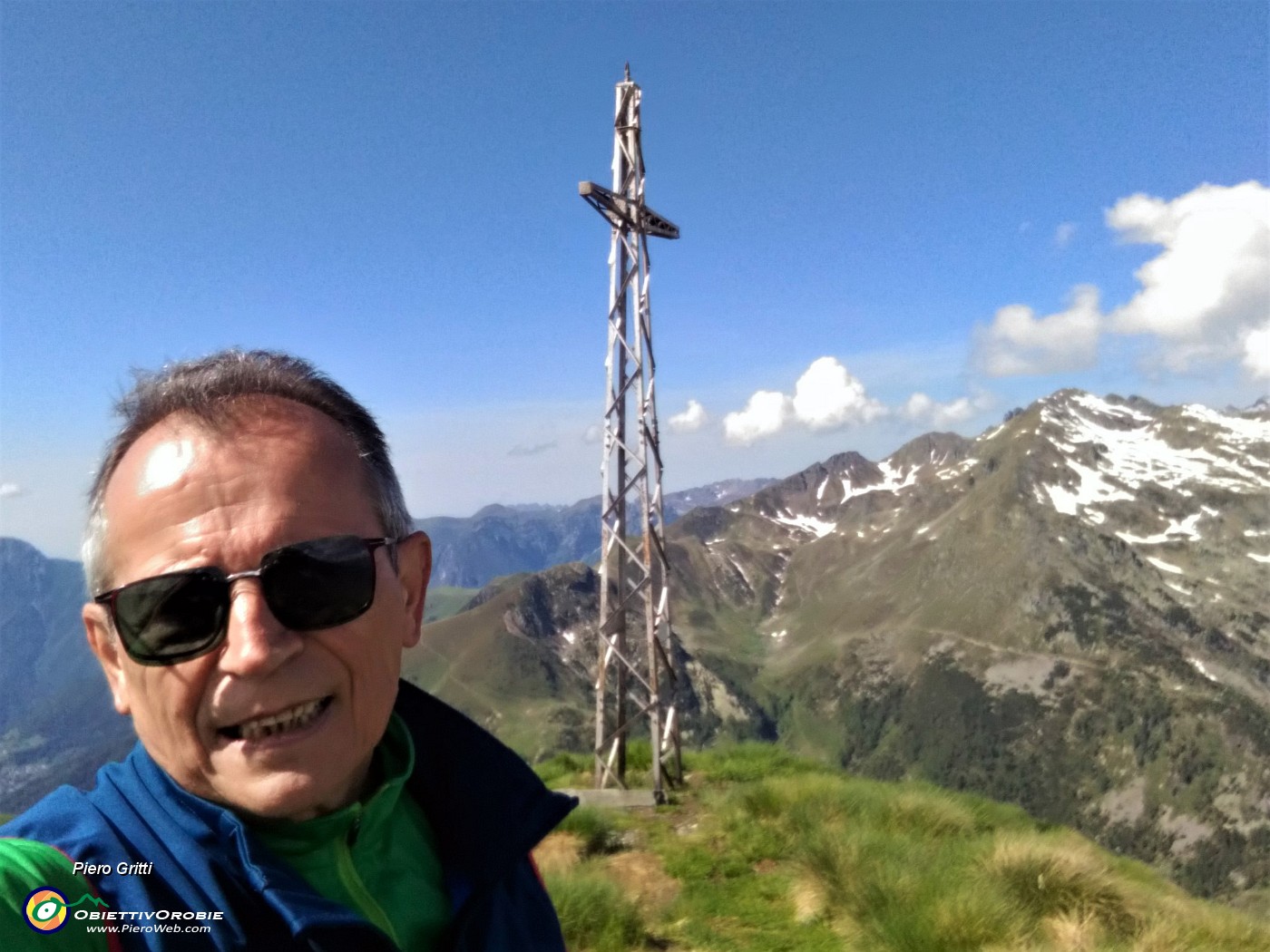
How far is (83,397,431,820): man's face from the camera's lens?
1.56 metres

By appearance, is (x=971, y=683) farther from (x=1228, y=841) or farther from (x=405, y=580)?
(x=405, y=580)

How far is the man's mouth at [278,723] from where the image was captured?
1569mm

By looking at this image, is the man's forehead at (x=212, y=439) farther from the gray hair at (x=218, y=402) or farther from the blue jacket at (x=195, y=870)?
the blue jacket at (x=195, y=870)

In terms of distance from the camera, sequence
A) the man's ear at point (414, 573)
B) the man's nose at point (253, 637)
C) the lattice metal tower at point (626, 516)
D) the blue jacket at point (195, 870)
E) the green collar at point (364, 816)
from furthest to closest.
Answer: the lattice metal tower at point (626, 516) → the man's ear at point (414, 573) → the green collar at point (364, 816) → the man's nose at point (253, 637) → the blue jacket at point (195, 870)

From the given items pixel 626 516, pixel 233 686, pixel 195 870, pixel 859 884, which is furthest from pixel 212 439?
pixel 626 516

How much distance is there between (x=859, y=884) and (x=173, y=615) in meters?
6.05

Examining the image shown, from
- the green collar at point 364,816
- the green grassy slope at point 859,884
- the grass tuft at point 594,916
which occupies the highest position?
the green collar at point 364,816

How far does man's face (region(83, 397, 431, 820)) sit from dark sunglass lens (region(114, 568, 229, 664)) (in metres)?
0.03

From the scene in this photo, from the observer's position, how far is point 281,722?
1.60m

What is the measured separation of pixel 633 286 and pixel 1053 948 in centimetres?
900

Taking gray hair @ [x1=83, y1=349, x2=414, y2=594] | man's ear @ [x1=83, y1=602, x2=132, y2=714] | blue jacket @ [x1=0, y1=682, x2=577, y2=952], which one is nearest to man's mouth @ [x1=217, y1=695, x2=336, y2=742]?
blue jacket @ [x1=0, y1=682, x2=577, y2=952]

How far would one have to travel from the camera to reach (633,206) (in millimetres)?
11195

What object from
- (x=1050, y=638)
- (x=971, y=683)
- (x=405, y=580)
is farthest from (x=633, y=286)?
(x=1050, y=638)

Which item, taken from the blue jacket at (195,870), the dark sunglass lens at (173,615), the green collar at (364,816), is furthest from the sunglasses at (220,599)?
the green collar at (364,816)
